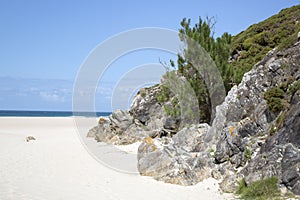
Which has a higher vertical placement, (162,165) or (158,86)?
(158,86)

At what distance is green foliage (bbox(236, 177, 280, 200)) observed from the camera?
765 centimetres

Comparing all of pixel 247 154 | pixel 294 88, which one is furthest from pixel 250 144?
pixel 294 88

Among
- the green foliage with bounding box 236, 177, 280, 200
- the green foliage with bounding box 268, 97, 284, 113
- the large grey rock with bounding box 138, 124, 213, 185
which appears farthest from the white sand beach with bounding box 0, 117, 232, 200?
the green foliage with bounding box 268, 97, 284, 113

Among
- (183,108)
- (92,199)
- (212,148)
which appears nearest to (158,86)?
(183,108)

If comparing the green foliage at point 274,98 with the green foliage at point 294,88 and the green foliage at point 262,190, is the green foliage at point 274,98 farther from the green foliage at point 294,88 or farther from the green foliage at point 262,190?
the green foliage at point 262,190

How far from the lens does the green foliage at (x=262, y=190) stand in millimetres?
7648

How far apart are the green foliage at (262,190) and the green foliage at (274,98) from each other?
309cm

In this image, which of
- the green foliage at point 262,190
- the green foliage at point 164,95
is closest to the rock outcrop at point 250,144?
the green foliage at point 262,190

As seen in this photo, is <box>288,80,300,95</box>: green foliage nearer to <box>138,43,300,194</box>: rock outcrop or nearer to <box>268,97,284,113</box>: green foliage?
<box>138,43,300,194</box>: rock outcrop

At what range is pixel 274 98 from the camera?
1043 cm

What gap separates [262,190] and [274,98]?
3.92 m

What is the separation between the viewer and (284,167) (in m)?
7.92

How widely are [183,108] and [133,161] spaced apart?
586 cm

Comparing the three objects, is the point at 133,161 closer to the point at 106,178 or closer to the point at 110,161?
the point at 110,161
